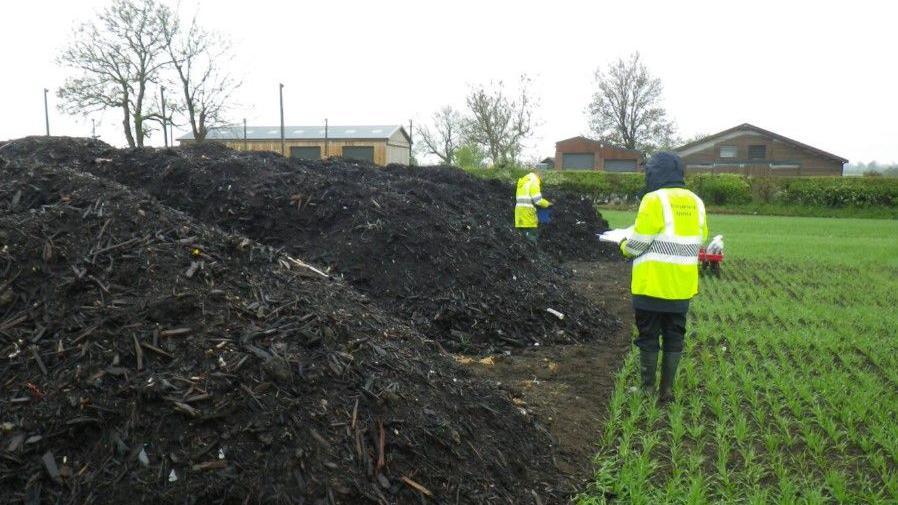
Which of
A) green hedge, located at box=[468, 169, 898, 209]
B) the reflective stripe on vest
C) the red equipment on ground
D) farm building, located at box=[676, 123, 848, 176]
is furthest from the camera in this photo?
farm building, located at box=[676, 123, 848, 176]

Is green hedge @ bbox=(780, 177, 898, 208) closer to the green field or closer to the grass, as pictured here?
the grass

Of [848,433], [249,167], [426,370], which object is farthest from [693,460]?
[249,167]

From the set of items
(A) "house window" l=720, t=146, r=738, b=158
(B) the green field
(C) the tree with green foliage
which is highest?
(A) "house window" l=720, t=146, r=738, b=158

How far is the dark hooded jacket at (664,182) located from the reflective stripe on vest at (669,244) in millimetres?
121

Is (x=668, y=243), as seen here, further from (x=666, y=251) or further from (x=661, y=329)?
(x=661, y=329)

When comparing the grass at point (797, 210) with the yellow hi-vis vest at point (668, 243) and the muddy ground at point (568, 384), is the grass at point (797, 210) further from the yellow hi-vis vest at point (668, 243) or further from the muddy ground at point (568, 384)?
the yellow hi-vis vest at point (668, 243)

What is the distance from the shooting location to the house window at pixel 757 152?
1881 inches

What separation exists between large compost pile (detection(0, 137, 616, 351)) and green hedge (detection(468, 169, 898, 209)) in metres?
24.4

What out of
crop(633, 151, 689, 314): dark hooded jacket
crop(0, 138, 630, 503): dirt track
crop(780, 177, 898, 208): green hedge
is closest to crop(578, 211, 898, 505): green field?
crop(0, 138, 630, 503): dirt track

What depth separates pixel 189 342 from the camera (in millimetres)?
3195

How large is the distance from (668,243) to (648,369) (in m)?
1.09

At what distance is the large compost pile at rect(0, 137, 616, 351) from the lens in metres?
6.79

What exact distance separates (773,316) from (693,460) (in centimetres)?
525

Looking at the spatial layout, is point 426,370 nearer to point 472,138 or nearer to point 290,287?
point 290,287
